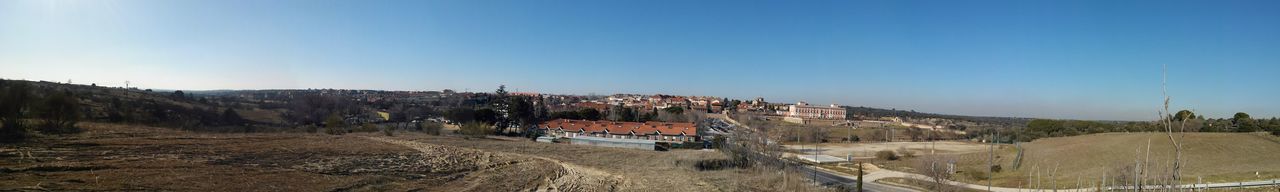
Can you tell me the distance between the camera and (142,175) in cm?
1313

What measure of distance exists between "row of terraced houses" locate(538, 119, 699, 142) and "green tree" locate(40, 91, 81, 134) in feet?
96.6

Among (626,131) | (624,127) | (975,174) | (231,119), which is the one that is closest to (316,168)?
(975,174)

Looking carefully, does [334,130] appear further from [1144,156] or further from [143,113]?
[1144,156]

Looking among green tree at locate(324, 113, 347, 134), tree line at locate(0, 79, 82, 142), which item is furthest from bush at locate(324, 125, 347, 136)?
tree line at locate(0, 79, 82, 142)

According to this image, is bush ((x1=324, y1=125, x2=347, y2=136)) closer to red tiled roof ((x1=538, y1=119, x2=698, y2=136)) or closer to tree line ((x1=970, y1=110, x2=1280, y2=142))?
red tiled roof ((x1=538, y1=119, x2=698, y2=136))

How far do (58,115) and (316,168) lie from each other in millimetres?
14453

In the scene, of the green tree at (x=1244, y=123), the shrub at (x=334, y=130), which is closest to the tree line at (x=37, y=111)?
the shrub at (x=334, y=130)

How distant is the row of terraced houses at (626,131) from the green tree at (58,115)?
29435mm

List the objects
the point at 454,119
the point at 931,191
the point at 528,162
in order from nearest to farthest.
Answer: the point at 528,162 < the point at 931,191 < the point at 454,119

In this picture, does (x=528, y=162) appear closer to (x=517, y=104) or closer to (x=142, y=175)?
(x=142, y=175)

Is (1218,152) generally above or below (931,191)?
above

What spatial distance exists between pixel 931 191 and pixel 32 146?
29536 mm

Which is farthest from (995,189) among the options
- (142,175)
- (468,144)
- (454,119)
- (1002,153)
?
(454,119)

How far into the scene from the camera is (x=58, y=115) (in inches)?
904
